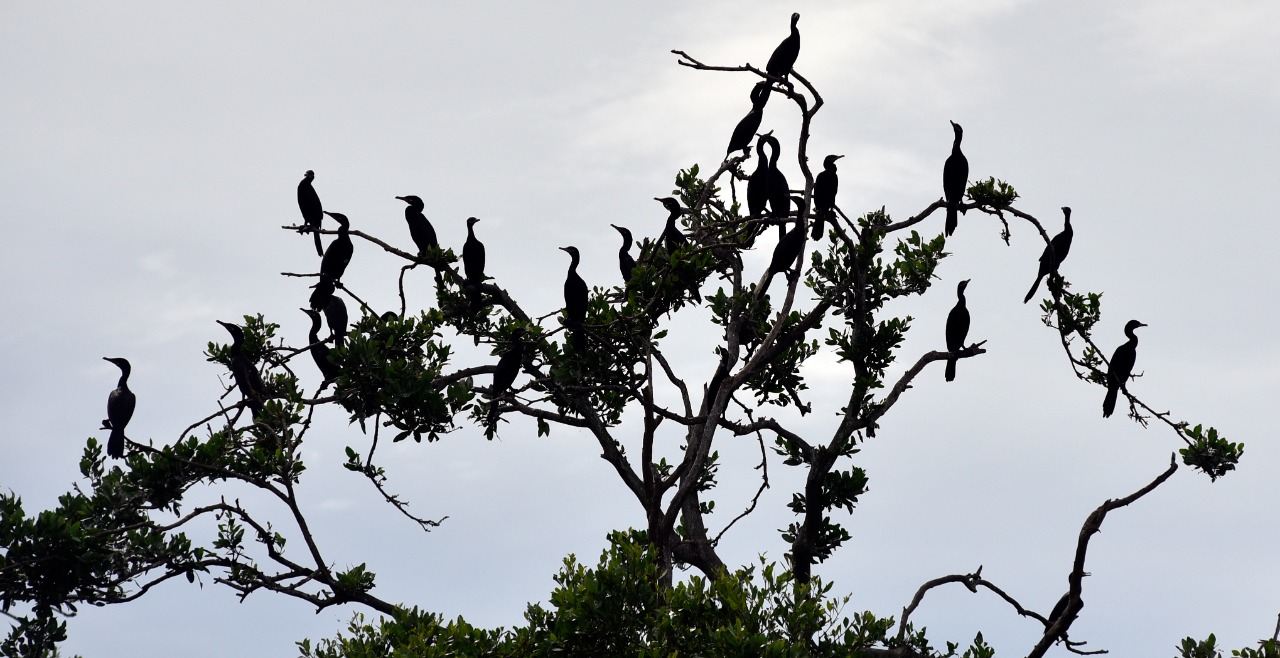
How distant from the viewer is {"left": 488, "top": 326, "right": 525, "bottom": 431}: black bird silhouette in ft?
31.2

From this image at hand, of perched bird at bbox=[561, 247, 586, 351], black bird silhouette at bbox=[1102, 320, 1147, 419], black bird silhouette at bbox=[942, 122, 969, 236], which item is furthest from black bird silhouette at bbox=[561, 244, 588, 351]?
black bird silhouette at bbox=[1102, 320, 1147, 419]

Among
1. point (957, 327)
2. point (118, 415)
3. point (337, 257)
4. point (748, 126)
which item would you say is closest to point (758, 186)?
point (748, 126)

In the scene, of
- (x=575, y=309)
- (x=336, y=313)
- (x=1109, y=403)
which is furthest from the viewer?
(x=336, y=313)

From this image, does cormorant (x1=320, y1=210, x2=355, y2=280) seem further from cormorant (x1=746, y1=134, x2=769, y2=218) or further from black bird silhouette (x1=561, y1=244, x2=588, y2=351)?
cormorant (x1=746, y1=134, x2=769, y2=218)

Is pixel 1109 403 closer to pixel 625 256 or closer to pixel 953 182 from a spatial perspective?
pixel 953 182

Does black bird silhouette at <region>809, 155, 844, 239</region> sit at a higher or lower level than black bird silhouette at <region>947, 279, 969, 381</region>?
higher

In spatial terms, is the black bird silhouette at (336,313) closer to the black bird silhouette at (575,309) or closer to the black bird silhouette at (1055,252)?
the black bird silhouette at (575,309)

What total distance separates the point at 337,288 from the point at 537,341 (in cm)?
200

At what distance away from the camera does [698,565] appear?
10.5 m

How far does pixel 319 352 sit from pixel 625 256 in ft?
10.6

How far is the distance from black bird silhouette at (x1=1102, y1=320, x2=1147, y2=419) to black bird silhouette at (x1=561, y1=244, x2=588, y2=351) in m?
4.61

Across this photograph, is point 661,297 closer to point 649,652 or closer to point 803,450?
point 803,450

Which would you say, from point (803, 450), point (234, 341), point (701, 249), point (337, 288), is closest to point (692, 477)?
point (803, 450)

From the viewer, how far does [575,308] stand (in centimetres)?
942
